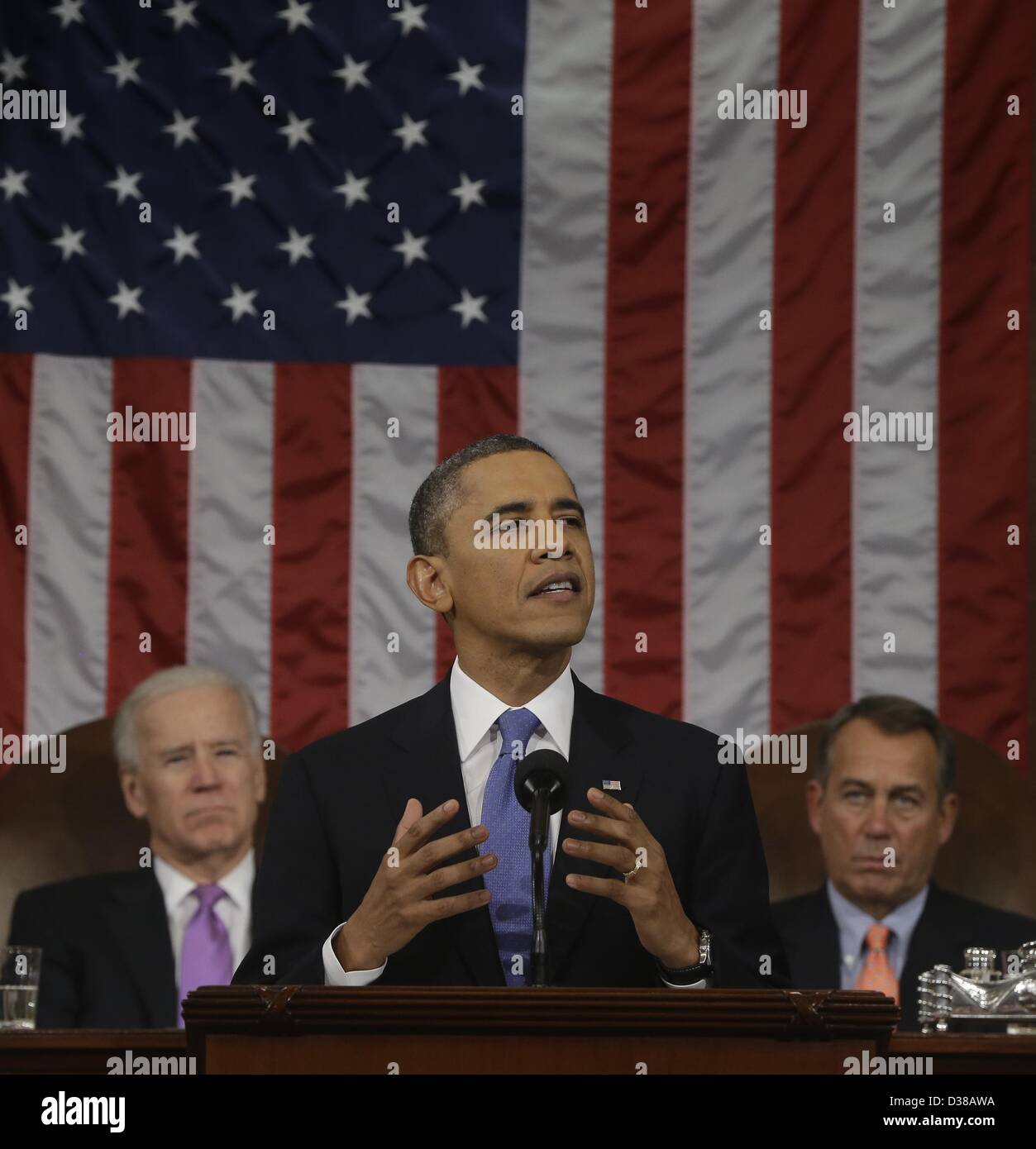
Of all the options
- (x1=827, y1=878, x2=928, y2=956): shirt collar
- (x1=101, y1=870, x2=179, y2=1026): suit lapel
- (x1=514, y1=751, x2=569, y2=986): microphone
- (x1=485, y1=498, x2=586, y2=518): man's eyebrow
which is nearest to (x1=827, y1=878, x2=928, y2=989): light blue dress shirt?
(x1=827, y1=878, x2=928, y2=956): shirt collar

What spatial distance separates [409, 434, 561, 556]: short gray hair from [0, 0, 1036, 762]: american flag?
2.41 m

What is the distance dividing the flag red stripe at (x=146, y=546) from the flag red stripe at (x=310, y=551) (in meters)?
0.31

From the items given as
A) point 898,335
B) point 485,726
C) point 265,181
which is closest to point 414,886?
point 485,726

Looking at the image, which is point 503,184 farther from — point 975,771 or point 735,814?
point 735,814

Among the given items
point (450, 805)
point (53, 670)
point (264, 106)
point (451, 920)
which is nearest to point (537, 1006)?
point (450, 805)

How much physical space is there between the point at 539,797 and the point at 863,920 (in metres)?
3.05

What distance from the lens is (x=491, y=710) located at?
123 inches

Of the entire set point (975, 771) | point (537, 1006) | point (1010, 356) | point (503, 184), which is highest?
point (503, 184)

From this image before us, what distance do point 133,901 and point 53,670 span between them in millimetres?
800

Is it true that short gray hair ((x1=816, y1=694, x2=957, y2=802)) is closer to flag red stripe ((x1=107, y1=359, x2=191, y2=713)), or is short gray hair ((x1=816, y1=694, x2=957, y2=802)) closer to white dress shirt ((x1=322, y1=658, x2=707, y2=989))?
flag red stripe ((x1=107, y1=359, x2=191, y2=713))

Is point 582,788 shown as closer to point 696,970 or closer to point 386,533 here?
point 696,970

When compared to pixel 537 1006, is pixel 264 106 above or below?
above

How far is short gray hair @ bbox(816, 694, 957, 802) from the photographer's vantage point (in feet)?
18.2

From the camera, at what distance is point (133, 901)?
17.8 ft
